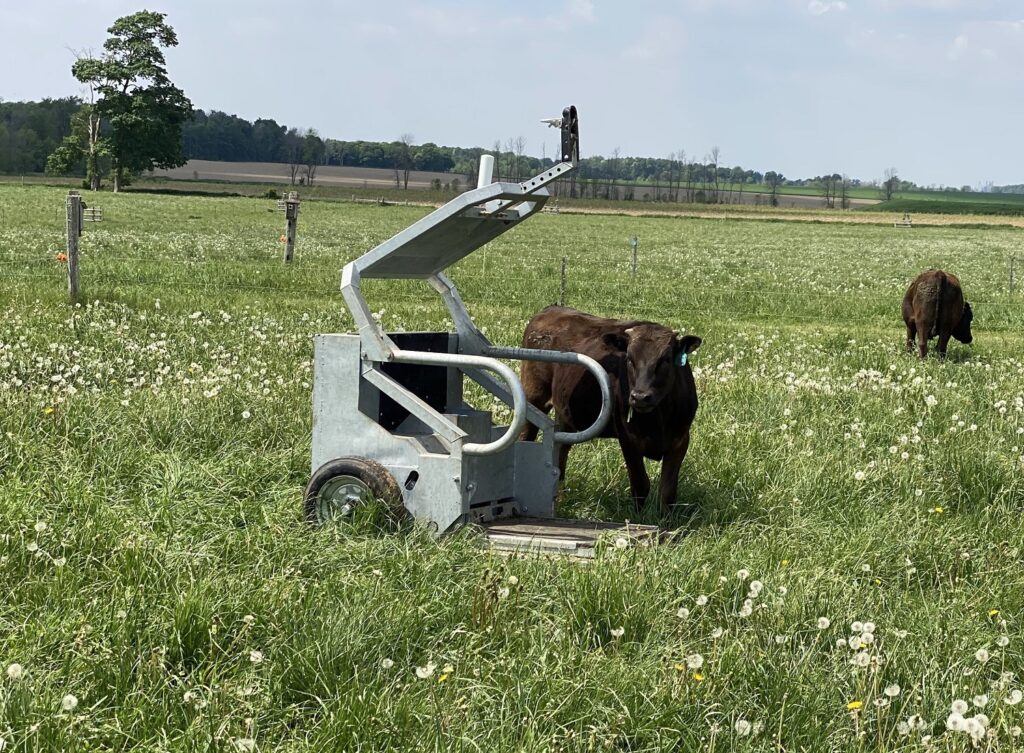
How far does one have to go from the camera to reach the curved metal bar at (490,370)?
243 inches

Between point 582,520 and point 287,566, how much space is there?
2054mm

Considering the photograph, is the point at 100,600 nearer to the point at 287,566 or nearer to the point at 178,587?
the point at 178,587

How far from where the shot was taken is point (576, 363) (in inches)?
271

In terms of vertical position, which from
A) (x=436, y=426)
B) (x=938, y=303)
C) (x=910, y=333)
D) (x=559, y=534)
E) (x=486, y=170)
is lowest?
(x=559, y=534)

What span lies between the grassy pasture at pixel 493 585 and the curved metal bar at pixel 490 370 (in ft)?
1.68

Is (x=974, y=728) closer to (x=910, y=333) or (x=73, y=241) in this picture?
(x=910, y=333)

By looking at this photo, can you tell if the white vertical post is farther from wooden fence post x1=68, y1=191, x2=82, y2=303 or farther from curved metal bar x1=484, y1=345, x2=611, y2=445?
wooden fence post x1=68, y1=191, x2=82, y2=303

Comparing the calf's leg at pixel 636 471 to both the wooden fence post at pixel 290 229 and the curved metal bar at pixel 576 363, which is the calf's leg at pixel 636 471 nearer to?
the curved metal bar at pixel 576 363

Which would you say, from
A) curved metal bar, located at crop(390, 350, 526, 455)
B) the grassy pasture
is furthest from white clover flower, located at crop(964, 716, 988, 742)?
curved metal bar, located at crop(390, 350, 526, 455)

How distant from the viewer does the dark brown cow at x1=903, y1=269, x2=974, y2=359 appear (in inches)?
634

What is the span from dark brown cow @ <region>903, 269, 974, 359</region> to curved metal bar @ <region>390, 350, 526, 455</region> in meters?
11.1

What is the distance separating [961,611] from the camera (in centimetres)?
553

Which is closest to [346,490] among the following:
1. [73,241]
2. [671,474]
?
[671,474]

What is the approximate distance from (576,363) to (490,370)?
28.4 inches
